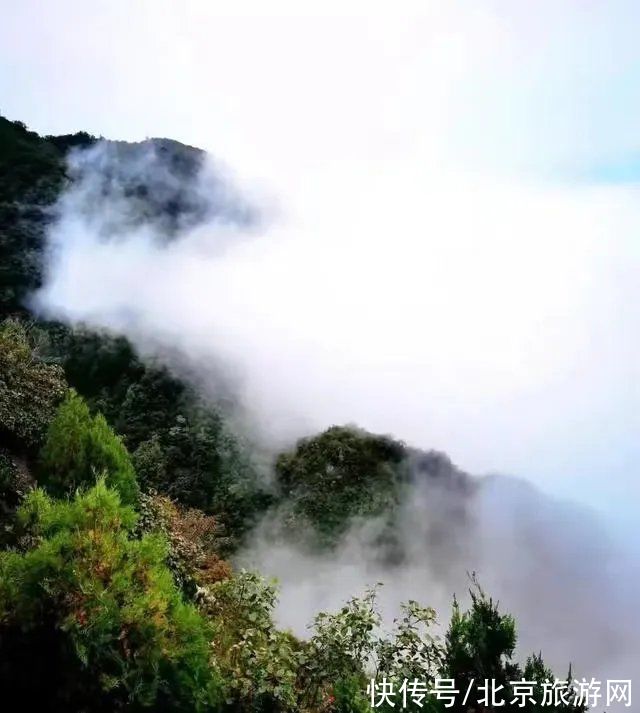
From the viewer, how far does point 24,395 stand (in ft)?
53.7

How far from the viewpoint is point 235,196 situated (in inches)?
1578

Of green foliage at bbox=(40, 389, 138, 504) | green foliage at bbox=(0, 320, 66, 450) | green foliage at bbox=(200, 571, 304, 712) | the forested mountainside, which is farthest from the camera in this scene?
green foliage at bbox=(0, 320, 66, 450)

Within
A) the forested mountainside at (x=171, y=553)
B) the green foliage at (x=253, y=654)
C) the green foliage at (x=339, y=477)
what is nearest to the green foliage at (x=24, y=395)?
the forested mountainside at (x=171, y=553)

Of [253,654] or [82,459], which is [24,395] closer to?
[82,459]

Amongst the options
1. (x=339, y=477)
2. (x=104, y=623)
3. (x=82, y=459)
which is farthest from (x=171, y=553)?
(x=339, y=477)

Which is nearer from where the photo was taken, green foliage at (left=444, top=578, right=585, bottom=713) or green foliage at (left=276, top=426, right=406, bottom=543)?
green foliage at (left=444, top=578, right=585, bottom=713)

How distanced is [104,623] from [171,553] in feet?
13.5

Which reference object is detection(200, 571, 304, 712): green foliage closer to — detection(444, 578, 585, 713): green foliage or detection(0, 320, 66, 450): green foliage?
detection(444, 578, 585, 713): green foliage

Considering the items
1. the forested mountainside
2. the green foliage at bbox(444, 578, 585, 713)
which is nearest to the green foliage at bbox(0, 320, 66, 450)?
the forested mountainside

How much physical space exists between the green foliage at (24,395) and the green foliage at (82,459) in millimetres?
2544

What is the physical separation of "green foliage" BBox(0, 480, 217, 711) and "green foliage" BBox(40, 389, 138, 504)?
118 inches

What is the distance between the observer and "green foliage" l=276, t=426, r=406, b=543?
19.6 metres

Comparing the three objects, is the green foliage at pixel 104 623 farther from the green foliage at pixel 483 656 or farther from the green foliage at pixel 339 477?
the green foliage at pixel 339 477

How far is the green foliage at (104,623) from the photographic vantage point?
823 centimetres
